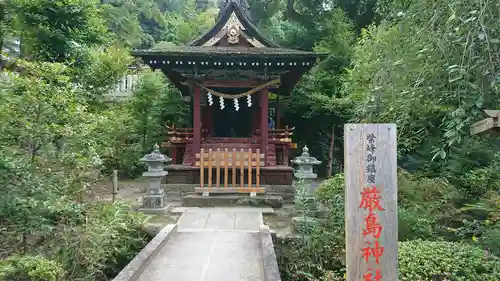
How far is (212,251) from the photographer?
4.81 m

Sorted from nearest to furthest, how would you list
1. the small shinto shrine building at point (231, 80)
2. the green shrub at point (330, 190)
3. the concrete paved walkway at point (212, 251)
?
the concrete paved walkway at point (212, 251)
the green shrub at point (330, 190)
the small shinto shrine building at point (231, 80)

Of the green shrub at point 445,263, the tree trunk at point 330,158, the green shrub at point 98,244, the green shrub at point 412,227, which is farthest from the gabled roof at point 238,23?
the green shrub at point 445,263

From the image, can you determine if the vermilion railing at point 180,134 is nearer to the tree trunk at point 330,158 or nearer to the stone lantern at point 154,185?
the stone lantern at point 154,185

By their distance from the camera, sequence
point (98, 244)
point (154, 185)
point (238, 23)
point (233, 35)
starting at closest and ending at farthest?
point (98, 244)
point (154, 185)
point (233, 35)
point (238, 23)

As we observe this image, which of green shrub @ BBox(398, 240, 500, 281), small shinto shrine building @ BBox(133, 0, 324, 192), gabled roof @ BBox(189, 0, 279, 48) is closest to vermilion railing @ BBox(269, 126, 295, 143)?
small shinto shrine building @ BBox(133, 0, 324, 192)

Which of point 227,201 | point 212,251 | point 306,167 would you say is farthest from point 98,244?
point 306,167

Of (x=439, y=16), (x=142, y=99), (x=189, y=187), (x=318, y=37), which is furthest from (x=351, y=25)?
(x=439, y=16)

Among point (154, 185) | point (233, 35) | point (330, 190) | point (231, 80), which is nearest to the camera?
point (330, 190)

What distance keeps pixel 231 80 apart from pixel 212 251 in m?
6.26

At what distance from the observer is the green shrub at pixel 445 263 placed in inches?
150

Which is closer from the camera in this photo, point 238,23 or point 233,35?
point 233,35

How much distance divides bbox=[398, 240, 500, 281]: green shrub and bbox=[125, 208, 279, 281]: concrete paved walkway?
1738mm

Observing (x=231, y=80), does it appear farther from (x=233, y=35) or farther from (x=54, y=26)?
(x=54, y=26)

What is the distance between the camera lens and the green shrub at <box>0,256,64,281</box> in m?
3.82
